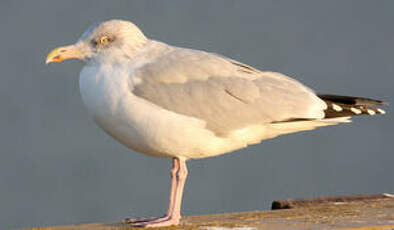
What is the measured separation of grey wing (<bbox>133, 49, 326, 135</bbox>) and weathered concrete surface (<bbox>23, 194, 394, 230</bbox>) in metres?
0.50

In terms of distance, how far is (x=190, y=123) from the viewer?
4207 millimetres

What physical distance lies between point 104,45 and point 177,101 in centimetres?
47

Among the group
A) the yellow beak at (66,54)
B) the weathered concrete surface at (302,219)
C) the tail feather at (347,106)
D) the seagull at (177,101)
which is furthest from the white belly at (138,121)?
the tail feather at (347,106)

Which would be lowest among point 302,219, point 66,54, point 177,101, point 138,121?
point 302,219

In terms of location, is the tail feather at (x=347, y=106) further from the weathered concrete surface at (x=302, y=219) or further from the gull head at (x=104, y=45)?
the gull head at (x=104, y=45)

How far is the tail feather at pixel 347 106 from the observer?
14.7 ft

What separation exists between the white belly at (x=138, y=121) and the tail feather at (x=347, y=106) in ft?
2.08

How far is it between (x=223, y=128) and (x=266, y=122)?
8.8 inches

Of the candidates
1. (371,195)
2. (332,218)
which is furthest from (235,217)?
(371,195)

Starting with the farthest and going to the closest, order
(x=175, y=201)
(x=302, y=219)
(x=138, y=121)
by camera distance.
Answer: (x=302, y=219) < (x=175, y=201) < (x=138, y=121)

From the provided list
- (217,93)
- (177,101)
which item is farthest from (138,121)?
(217,93)

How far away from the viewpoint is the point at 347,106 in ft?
14.7

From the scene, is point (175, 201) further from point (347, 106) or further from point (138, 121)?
point (347, 106)

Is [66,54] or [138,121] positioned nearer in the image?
[138,121]
